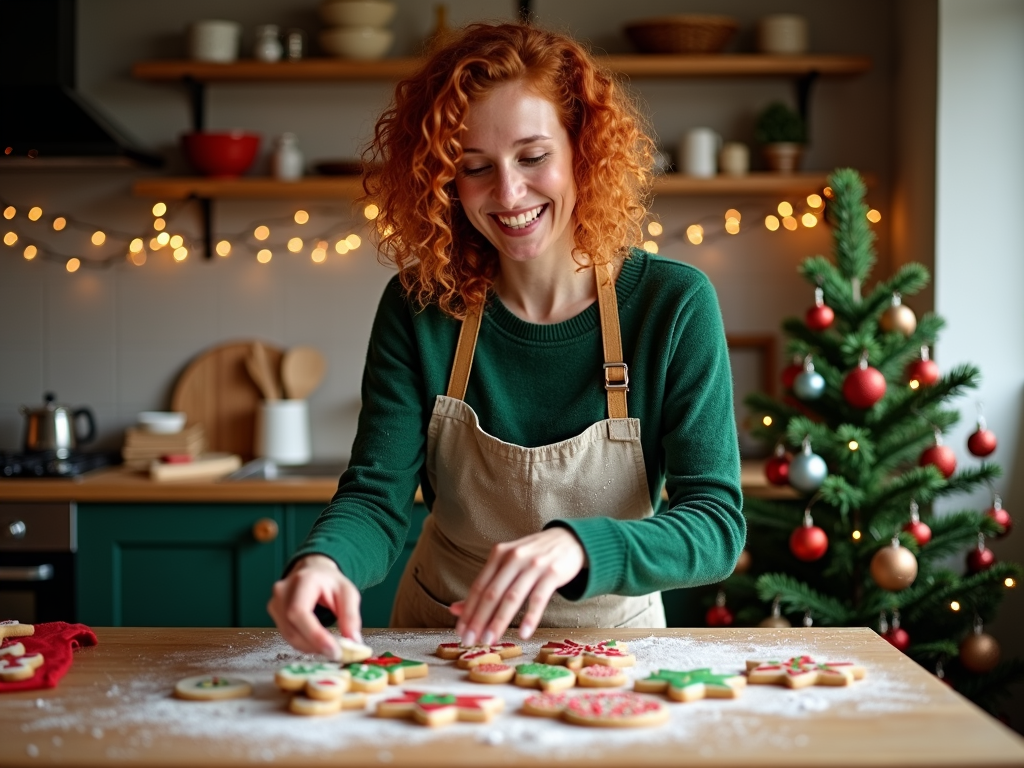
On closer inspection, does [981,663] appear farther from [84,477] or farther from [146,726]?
[84,477]

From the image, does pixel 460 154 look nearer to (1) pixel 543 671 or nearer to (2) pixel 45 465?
(1) pixel 543 671

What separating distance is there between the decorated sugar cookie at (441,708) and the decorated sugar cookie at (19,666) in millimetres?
387

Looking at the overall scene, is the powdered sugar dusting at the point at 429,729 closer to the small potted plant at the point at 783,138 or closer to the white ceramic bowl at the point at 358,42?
the small potted plant at the point at 783,138

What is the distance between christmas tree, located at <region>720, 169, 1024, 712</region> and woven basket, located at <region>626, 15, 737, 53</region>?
74 centimetres

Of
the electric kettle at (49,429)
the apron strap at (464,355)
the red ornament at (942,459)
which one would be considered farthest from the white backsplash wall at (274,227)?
the apron strap at (464,355)

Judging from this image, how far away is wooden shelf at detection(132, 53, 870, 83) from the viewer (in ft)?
9.36

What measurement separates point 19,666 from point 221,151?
6.56ft

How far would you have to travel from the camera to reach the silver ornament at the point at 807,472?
220 centimetres

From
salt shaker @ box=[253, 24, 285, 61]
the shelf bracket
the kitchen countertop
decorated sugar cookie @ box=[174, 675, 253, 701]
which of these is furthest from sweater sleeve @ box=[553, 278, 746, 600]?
the shelf bracket

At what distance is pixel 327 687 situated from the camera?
1073 millimetres

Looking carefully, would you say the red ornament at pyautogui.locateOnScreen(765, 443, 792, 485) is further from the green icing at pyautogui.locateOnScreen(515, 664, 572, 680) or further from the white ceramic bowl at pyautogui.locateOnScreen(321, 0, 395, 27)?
the white ceramic bowl at pyautogui.locateOnScreen(321, 0, 395, 27)

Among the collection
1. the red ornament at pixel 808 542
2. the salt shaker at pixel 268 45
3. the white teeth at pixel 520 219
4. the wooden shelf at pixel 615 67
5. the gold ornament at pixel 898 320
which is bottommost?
the red ornament at pixel 808 542

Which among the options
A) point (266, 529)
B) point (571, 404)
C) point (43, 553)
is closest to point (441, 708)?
point (571, 404)

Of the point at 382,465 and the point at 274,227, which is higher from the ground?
the point at 274,227
